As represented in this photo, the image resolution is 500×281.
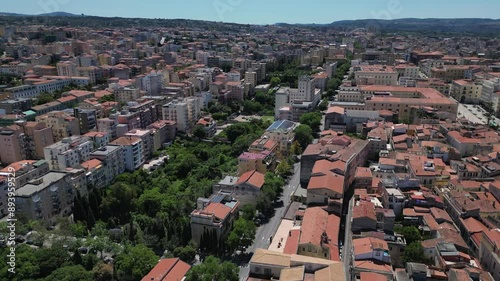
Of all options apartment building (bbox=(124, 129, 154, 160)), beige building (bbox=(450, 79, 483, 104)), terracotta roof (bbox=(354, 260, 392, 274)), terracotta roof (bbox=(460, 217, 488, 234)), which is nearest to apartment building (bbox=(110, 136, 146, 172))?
apartment building (bbox=(124, 129, 154, 160))

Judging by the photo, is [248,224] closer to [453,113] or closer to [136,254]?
[136,254]

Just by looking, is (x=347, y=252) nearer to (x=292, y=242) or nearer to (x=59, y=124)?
(x=292, y=242)

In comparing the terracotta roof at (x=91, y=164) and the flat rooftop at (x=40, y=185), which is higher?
the flat rooftop at (x=40, y=185)

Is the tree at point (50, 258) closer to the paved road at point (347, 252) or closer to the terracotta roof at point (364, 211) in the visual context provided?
the paved road at point (347, 252)

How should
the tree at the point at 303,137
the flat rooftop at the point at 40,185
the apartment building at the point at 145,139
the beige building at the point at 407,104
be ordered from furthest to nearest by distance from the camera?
the beige building at the point at 407,104 < the tree at the point at 303,137 < the apartment building at the point at 145,139 < the flat rooftop at the point at 40,185

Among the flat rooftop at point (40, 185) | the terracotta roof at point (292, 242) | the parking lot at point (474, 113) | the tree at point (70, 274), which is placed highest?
the flat rooftop at point (40, 185)

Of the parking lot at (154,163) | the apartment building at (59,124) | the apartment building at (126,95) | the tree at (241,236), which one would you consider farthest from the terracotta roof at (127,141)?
the apartment building at (126,95)
